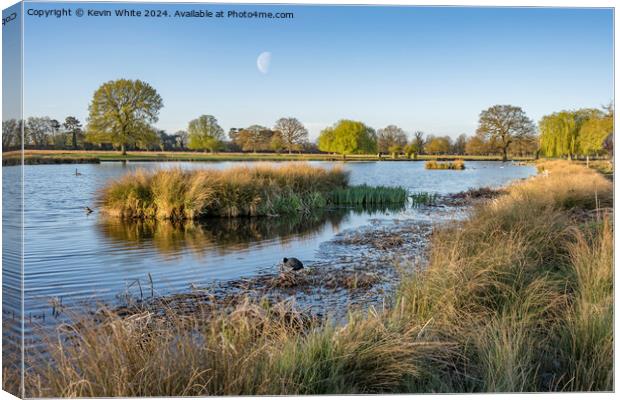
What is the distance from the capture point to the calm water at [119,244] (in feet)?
20.6

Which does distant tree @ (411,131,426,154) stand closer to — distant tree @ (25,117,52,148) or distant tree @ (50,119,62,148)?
distant tree @ (50,119,62,148)

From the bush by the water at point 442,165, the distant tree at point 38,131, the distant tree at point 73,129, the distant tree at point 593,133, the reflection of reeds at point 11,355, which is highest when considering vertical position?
the distant tree at point 593,133

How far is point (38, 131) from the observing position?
14.6 feet

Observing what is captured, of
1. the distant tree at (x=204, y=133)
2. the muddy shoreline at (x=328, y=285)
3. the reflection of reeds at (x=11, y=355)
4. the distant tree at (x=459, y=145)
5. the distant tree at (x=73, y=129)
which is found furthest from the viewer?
the distant tree at (x=459, y=145)

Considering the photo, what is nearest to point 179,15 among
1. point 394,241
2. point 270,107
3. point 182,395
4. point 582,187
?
point 182,395

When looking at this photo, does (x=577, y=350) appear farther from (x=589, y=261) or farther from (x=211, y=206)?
(x=211, y=206)

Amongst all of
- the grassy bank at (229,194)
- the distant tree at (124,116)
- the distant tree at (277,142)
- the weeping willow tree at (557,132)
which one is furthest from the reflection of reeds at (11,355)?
the weeping willow tree at (557,132)

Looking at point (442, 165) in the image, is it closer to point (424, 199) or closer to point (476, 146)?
point (424, 199)

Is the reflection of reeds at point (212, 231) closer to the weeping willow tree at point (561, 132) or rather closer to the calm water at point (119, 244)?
the calm water at point (119, 244)

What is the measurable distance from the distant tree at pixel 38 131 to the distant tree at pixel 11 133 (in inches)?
25.4

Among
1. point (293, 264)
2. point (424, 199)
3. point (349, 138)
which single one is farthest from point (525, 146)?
point (293, 264)

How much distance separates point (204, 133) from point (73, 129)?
2.43 m

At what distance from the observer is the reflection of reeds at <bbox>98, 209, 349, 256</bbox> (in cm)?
974

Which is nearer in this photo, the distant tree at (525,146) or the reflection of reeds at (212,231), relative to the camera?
the reflection of reeds at (212,231)
